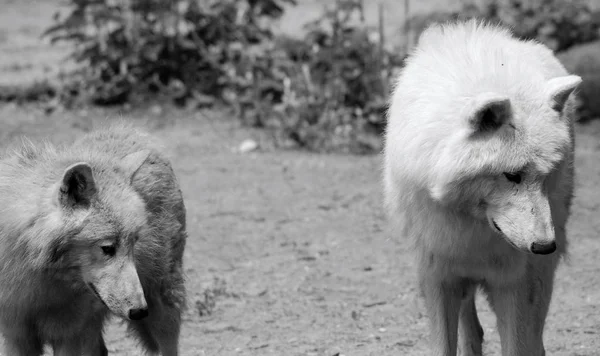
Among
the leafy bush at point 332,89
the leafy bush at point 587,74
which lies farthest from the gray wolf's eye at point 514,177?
the leafy bush at point 587,74

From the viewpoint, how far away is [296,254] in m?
7.67

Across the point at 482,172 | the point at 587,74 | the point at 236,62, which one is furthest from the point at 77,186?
the point at 587,74

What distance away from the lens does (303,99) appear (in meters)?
10.3

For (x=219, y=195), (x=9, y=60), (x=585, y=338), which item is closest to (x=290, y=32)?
(x=9, y=60)

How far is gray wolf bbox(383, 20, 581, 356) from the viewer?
4.43 metres

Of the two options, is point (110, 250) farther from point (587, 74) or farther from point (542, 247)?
point (587, 74)

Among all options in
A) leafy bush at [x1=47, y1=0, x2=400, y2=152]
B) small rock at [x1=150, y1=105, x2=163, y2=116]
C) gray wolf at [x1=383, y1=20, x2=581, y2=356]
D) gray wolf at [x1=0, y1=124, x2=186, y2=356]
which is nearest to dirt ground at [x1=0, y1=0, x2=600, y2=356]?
small rock at [x1=150, y1=105, x2=163, y2=116]

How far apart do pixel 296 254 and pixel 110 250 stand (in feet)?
10.2

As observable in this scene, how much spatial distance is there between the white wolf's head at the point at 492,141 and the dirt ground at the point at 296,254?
1129 millimetres

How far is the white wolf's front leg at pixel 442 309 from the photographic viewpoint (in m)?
5.15

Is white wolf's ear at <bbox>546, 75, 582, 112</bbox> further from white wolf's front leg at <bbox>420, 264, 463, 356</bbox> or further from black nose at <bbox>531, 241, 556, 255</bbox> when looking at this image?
white wolf's front leg at <bbox>420, 264, 463, 356</bbox>

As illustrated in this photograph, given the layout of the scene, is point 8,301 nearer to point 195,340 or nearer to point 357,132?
point 195,340

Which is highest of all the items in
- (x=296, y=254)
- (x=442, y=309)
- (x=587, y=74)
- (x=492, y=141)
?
(x=492, y=141)

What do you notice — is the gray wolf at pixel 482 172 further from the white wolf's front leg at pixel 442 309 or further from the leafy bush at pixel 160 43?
the leafy bush at pixel 160 43
